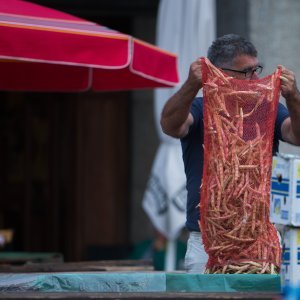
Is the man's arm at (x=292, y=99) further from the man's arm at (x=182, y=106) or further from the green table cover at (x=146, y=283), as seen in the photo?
the green table cover at (x=146, y=283)

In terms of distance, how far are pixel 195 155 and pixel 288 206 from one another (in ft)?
2.93

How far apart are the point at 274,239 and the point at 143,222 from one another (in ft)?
20.4

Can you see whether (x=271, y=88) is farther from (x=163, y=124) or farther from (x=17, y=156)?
(x=17, y=156)

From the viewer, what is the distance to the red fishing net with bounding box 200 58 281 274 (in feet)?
13.4

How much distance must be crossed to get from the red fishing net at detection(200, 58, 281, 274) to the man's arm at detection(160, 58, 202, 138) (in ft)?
0.14

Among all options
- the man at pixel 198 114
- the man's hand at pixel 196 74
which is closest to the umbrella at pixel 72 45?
the man at pixel 198 114

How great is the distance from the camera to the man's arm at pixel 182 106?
421cm

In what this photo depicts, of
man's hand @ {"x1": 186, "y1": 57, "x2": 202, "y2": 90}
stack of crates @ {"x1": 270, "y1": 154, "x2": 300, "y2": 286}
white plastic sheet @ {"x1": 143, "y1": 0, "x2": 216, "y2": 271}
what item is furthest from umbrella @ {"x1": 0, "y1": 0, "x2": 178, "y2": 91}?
white plastic sheet @ {"x1": 143, "y1": 0, "x2": 216, "y2": 271}

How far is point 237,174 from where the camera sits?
4062 millimetres

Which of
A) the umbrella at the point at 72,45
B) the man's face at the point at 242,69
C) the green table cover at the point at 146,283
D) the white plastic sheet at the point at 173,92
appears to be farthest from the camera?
the white plastic sheet at the point at 173,92

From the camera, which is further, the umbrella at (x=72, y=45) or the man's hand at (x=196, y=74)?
the umbrella at (x=72, y=45)

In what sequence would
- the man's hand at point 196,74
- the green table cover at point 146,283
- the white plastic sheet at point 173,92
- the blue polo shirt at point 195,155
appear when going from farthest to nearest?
the white plastic sheet at point 173,92
the blue polo shirt at point 195,155
the man's hand at point 196,74
the green table cover at point 146,283

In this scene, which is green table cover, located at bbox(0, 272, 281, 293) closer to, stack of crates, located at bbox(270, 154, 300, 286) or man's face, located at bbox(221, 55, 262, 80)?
man's face, located at bbox(221, 55, 262, 80)

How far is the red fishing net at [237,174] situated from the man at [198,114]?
11 centimetres
